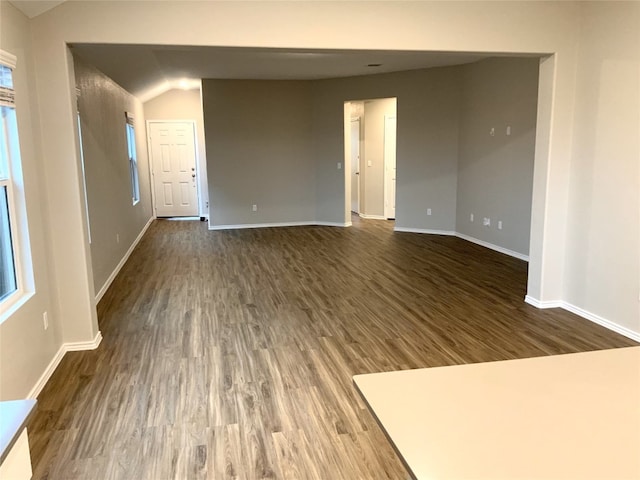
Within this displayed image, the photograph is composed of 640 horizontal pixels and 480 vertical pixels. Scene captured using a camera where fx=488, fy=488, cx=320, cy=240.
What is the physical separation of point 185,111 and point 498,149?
6359 mm

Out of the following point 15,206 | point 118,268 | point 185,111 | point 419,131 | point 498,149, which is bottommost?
point 118,268

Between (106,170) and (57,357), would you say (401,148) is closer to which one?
(106,170)

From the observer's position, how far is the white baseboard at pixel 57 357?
2944 mm

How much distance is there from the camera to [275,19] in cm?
355

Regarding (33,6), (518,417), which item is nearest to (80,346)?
(33,6)

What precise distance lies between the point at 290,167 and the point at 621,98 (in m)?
5.99

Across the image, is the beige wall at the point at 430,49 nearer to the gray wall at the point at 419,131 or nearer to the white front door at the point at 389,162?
the gray wall at the point at 419,131

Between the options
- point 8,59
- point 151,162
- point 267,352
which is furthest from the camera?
point 151,162

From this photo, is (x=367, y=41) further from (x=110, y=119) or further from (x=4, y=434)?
(x=110, y=119)

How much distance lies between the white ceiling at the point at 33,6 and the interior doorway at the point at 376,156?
6393 mm

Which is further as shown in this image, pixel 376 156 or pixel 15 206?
pixel 376 156

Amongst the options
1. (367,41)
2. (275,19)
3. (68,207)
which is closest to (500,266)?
(367,41)

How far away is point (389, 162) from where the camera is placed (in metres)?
9.48

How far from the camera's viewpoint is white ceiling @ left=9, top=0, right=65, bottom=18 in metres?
2.94
